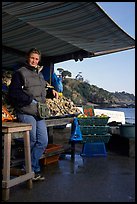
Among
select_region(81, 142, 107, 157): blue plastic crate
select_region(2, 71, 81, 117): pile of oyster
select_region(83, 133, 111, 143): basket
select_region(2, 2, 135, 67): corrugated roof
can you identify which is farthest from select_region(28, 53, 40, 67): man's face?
select_region(81, 142, 107, 157): blue plastic crate

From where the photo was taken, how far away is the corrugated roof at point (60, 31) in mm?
4164

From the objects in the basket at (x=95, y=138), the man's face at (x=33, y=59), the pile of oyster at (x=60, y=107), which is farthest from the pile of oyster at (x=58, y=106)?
the man's face at (x=33, y=59)

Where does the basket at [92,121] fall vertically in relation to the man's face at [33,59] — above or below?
below

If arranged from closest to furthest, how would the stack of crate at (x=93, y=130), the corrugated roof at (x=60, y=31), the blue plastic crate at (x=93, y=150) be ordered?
the corrugated roof at (x=60, y=31)
the stack of crate at (x=93, y=130)
the blue plastic crate at (x=93, y=150)

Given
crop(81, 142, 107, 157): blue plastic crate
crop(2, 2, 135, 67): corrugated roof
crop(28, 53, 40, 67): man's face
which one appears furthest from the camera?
crop(81, 142, 107, 157): blue plastic crate

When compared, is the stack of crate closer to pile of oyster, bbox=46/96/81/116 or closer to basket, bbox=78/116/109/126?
basket, bbox=78/116/109/126

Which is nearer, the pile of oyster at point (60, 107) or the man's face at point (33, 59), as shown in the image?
the man's face at point (33, 59)

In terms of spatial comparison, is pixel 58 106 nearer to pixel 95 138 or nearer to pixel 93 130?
pixel 93 130

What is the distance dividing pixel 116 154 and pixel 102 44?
2.82 meters

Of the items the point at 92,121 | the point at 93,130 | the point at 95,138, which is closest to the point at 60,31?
the point at 92,121

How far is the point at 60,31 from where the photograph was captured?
5.32 metres

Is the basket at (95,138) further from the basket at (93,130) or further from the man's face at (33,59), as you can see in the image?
the man's face at (33,59)

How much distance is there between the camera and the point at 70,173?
4520 millimetres

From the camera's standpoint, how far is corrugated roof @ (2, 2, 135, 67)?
164 inches
